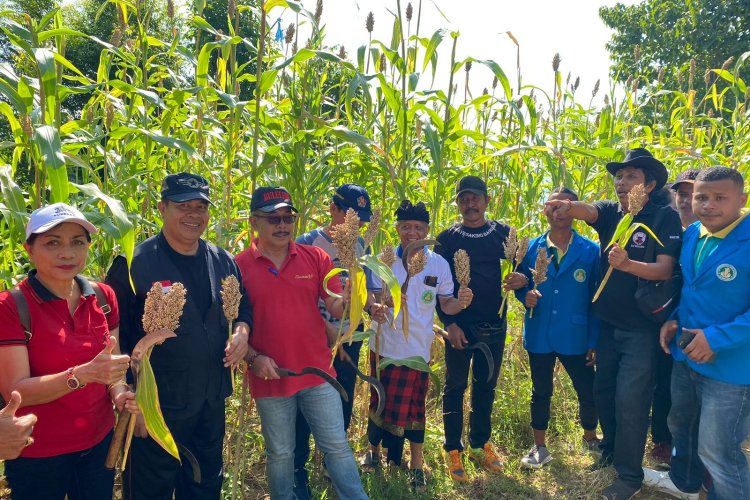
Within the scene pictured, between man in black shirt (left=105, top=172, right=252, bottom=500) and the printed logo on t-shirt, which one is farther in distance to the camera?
the printed logo on t-shirt

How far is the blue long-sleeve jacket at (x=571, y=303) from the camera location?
3.20 meters

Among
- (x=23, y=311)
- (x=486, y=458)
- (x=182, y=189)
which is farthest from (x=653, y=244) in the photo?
(x=23, y=311)

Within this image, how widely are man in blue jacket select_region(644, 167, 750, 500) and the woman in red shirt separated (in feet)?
8.12

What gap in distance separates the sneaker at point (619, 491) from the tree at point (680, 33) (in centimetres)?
1072

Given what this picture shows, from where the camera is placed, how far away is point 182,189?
81.9 inches

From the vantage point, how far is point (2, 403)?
171 cm

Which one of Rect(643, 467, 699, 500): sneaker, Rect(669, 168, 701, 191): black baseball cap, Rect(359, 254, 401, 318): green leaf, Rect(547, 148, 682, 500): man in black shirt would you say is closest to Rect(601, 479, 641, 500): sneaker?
Rect(547, 148, 682, 500): man in black shirt

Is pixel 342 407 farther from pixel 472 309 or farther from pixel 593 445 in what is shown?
pixel 593 445

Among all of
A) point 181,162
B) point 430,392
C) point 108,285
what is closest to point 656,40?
point 430,392

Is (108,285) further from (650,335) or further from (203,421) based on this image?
(650,335)

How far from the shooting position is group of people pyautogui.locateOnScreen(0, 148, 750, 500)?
172cm

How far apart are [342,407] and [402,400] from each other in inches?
16.7

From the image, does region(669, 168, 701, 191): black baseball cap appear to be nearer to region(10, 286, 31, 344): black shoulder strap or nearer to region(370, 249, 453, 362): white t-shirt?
region(370, 249, 453, 362): white t-shirt

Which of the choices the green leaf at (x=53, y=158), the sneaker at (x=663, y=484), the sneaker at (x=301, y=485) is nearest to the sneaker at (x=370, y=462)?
the sneaker at (x=301, y=485)
